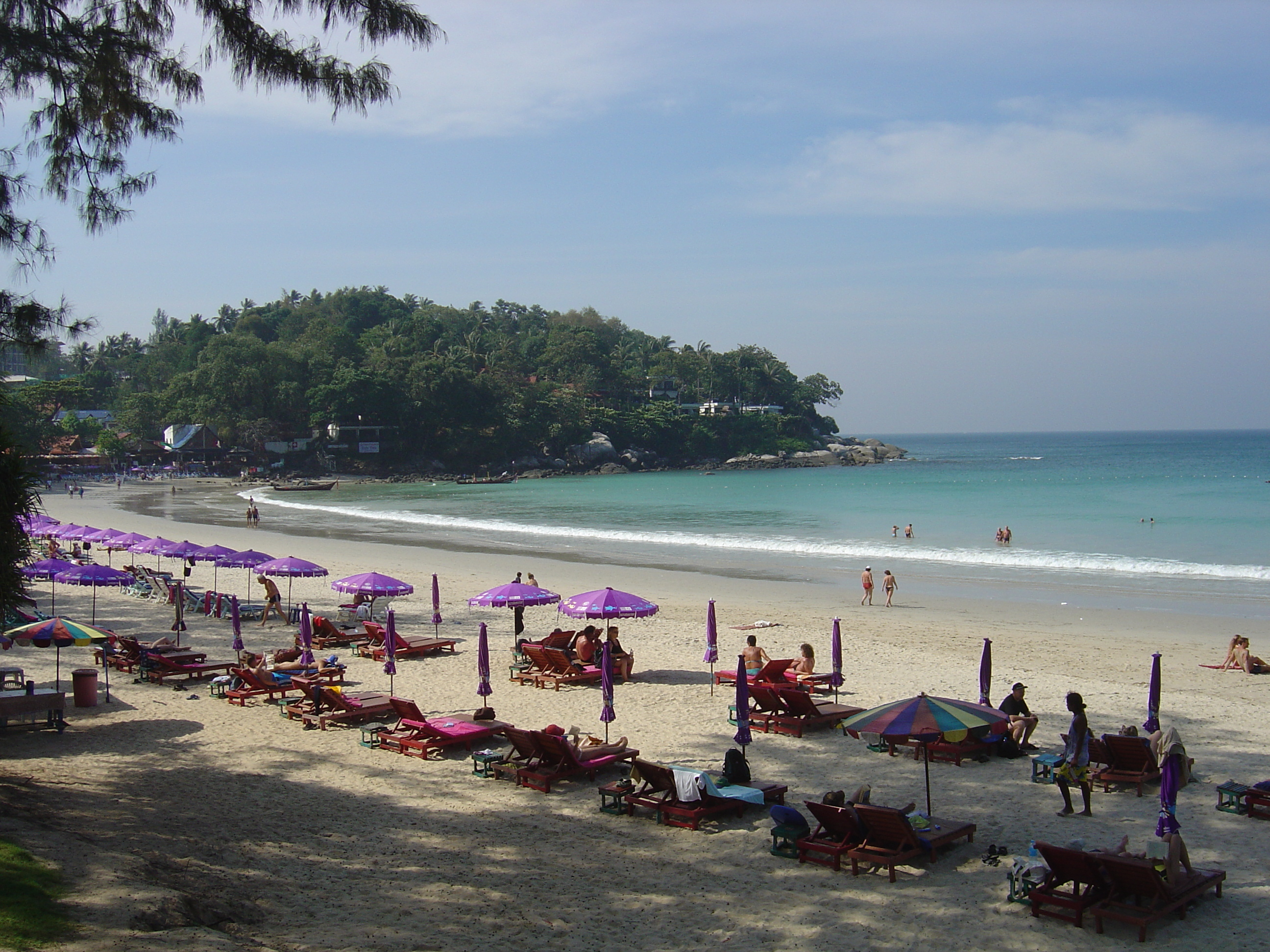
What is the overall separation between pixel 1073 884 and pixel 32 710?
36.5 feet

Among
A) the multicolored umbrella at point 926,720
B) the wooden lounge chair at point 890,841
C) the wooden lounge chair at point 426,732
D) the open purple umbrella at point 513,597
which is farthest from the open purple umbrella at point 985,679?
the open purple umbrella at point 513,597

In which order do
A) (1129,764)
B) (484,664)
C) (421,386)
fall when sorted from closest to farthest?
(1129,764), (484,664), (421,386)

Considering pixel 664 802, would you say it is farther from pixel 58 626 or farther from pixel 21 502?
pixel 58 626

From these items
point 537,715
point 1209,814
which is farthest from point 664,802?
point 1209,814

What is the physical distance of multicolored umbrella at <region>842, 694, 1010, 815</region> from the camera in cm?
809

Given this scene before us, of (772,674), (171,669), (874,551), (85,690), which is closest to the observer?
(85,690)

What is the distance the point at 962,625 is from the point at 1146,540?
22.0 meters

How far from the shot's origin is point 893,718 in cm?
827

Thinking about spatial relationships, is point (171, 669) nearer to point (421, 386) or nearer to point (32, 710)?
point (32, 710)

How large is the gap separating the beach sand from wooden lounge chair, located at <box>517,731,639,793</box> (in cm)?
14

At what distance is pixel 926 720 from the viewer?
8.18 metres

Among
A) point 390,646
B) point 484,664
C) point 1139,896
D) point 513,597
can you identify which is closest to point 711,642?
point 513,597

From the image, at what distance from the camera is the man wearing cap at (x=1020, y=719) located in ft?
35.7

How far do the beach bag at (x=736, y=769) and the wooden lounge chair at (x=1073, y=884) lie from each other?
10.3 ft
